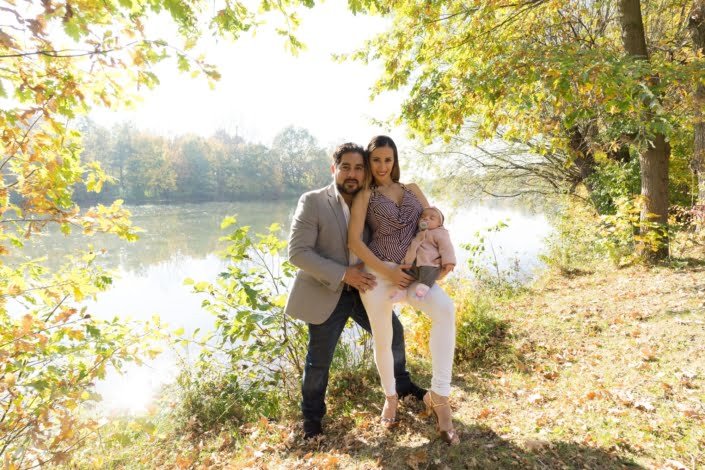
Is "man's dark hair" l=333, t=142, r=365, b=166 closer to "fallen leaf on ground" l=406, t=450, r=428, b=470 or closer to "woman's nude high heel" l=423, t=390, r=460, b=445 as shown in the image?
"woman's nude high heel" l=423, t=390, r=460, b=445

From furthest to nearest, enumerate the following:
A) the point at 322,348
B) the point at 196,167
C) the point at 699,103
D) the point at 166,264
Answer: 1. the point at 196,167
2. the point at 166,264
3. the point at 699,103
4. the point at 322,348

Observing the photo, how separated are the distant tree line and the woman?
3409cm

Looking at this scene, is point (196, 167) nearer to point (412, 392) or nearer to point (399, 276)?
point (412, 392)

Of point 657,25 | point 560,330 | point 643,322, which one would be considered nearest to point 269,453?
point 560,330

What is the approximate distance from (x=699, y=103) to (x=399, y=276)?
499 centimetres

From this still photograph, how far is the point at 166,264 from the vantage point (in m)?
13.9

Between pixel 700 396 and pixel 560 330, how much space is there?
1733 millimetres

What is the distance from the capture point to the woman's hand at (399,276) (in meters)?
2.35

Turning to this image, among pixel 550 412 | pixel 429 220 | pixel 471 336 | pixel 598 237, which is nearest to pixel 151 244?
pixel 471 336

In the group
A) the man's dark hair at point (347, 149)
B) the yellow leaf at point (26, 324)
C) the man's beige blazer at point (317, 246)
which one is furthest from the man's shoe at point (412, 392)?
the yellow leaf at point (26, 324)

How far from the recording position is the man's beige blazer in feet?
8.13

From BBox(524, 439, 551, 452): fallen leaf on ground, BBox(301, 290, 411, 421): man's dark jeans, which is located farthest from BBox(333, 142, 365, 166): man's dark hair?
BBox(524, 439, 551, 452): fallen leaf on ground

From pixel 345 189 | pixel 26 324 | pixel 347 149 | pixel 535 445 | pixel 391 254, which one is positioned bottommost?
pixel 535 445

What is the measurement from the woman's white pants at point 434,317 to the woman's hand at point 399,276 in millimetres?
48
